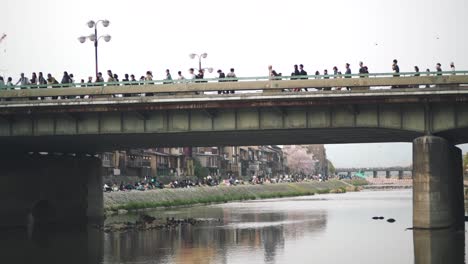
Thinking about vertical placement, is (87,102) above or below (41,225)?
above

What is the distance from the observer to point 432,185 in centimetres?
4850

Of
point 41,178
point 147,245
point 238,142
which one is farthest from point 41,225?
point 147,245

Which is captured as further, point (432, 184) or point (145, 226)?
point (145, 226)

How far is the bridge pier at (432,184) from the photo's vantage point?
48469 mm

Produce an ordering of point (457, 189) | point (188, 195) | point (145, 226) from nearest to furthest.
A: point (457, 189) < point (145, 226) < point (188, 195)

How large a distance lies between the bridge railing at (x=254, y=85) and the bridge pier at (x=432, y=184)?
413cm

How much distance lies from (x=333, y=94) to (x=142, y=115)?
14.0 m

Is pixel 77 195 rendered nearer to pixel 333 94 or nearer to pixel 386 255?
pixel 333 94

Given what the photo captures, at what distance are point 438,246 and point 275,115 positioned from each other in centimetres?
1656

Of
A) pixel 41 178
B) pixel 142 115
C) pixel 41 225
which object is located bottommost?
pixel 41 225

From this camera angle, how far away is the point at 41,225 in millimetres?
67125

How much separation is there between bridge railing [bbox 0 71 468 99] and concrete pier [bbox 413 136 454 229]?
4.13 meters

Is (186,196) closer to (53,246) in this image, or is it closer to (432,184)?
(53,246)

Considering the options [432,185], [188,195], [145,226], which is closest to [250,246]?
[432,185]
